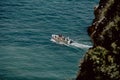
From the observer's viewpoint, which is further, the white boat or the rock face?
the white boat

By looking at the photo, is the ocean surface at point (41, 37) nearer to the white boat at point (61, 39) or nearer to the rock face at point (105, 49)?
the white boat at point (61, 39)

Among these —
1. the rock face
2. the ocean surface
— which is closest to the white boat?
the ocean surface

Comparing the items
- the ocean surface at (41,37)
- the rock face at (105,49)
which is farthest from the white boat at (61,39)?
the rock face at (105,49)

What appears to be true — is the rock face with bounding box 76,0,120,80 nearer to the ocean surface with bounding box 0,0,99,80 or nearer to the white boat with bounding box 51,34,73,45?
the ocean surface with bounding box 0,0,99,80

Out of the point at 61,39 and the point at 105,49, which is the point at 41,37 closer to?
the point at 61,39

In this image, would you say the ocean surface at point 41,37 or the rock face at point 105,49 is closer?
the rock face at point 105,49

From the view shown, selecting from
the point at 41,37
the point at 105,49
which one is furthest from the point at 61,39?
the point at 105,49
